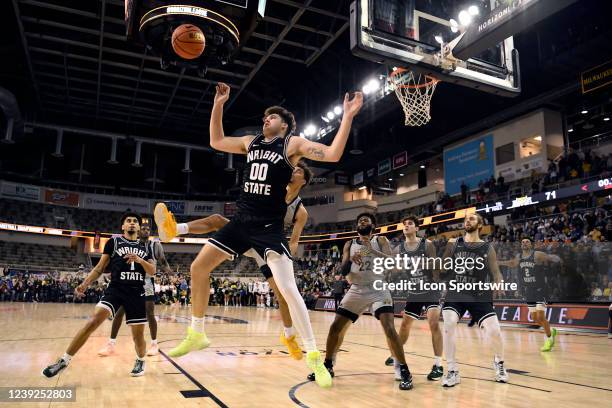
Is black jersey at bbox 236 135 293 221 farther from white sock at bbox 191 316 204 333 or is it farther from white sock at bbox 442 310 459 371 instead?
white sock at bbox 442 310 459 371

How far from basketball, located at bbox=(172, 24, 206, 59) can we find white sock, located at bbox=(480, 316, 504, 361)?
7283 millimetres

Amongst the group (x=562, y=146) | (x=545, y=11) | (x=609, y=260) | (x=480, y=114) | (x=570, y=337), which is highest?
(x=480, y=114)

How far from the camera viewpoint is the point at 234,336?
1050cm

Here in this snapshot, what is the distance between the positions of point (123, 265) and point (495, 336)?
4497 mm

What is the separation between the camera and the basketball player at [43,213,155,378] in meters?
5.35

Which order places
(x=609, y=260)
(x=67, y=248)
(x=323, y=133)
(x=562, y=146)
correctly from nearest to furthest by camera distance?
(x=609, y=260)
(x=562, y=146)
(x=323, y=133)
(x=67, y=248)

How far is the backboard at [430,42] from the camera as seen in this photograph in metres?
9.10

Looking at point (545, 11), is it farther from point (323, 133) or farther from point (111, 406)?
point (323, 133)

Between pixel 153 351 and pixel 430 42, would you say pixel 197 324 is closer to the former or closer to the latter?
pixel 153 351

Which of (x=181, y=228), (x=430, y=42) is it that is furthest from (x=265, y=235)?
(x=430, y=42)

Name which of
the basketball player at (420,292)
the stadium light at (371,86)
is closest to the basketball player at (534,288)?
the basketball player at (420,292)

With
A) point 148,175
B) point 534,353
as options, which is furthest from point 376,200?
point 534,353

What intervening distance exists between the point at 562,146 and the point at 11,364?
25837mm

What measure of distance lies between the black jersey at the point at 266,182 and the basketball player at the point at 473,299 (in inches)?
102
